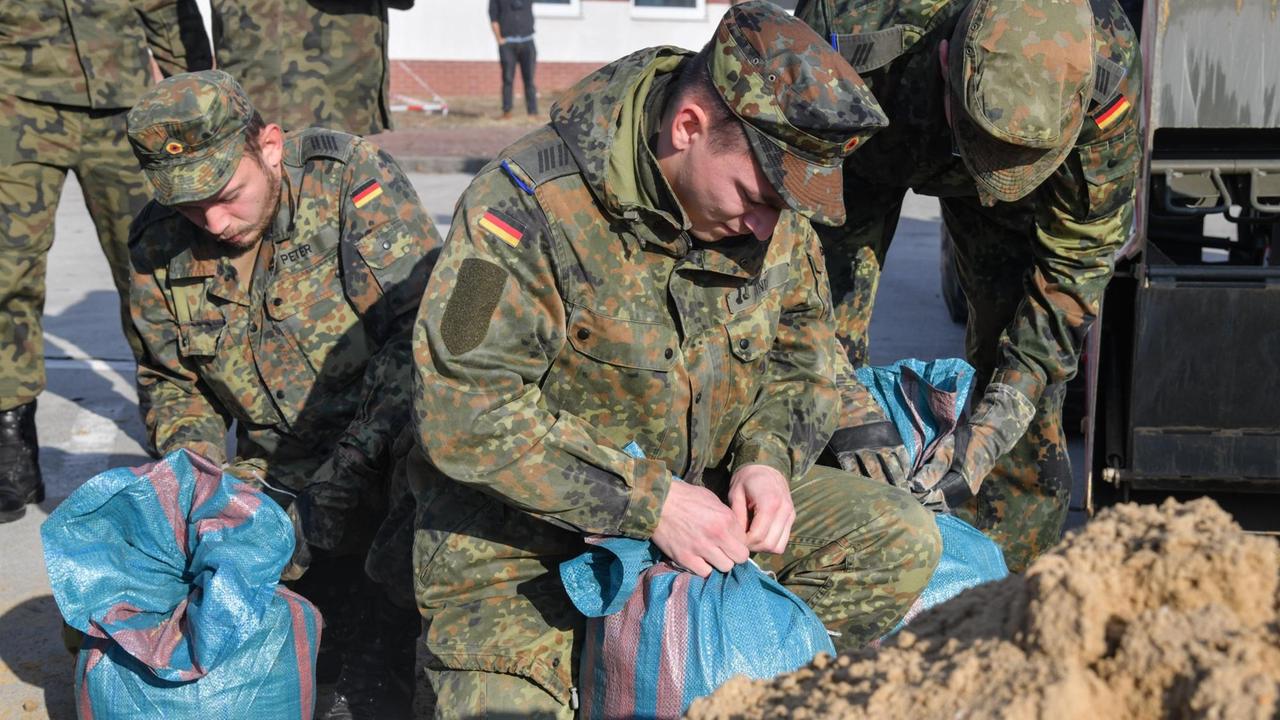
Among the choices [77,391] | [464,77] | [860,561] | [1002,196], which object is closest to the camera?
[860,561]

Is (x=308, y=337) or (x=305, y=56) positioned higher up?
(x=305, y=56)

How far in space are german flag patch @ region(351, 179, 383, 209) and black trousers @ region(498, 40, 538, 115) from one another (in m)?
13.6

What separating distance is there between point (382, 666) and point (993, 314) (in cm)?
185

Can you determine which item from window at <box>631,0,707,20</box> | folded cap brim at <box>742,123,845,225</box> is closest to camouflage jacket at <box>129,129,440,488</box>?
folded cap brim at <box>742,123,845,225</box>

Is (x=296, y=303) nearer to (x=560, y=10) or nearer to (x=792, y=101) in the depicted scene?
(x=792, y=101)

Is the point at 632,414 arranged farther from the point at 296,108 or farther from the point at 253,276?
the point at 296,108

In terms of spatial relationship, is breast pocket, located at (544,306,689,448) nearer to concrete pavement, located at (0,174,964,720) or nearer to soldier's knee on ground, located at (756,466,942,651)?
soldier's knee on ground, located at (756,466,942,651)

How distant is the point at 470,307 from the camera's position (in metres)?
2.26

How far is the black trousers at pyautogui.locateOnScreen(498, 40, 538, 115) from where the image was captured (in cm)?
1630

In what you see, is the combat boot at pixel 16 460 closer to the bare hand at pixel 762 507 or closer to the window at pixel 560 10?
the bare hand at pixel 762 507

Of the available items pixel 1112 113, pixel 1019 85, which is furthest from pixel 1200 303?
pixel 1019 85

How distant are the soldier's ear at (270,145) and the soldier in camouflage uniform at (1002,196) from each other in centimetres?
130

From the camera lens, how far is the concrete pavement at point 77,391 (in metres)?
3.32

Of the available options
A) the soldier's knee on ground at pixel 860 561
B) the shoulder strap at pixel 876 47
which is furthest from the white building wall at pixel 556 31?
the soldier's knee on ground at pixel 860 561
